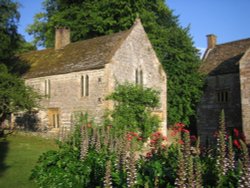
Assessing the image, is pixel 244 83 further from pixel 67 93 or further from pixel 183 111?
pixel 67 93

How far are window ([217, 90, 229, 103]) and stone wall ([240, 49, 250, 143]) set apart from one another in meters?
3.41

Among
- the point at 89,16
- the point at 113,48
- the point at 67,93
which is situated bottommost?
the point at 67,93

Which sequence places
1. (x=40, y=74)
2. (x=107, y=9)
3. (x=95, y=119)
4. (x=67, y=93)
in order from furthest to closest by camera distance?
(x=107, y=9) < (x=40, y=74) < (x=67, y=93) < (x=95, y=119)

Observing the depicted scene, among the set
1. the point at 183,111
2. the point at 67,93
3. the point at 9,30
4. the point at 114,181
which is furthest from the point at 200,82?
the point at 114,181

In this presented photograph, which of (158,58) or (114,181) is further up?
(158,58)

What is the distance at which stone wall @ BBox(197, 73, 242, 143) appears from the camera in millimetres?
29141

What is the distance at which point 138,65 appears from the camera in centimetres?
2614

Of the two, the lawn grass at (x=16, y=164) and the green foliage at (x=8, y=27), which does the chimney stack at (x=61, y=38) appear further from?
the lawn grass at (x=16, y=164)

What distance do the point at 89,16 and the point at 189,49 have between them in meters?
11.7

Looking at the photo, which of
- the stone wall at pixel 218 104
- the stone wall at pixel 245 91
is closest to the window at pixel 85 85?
the stone wall at pixel 218 104

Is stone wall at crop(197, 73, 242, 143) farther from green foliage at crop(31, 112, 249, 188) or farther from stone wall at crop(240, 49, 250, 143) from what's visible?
green foliage at crop(31, 112, 249, 188)

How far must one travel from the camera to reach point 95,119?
24.0 metres

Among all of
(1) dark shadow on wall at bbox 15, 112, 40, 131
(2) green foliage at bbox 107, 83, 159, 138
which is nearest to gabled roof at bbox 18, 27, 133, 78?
A: (2) green foliage at bbox 107, 83, 159, 138

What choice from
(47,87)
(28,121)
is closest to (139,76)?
(47,87)
